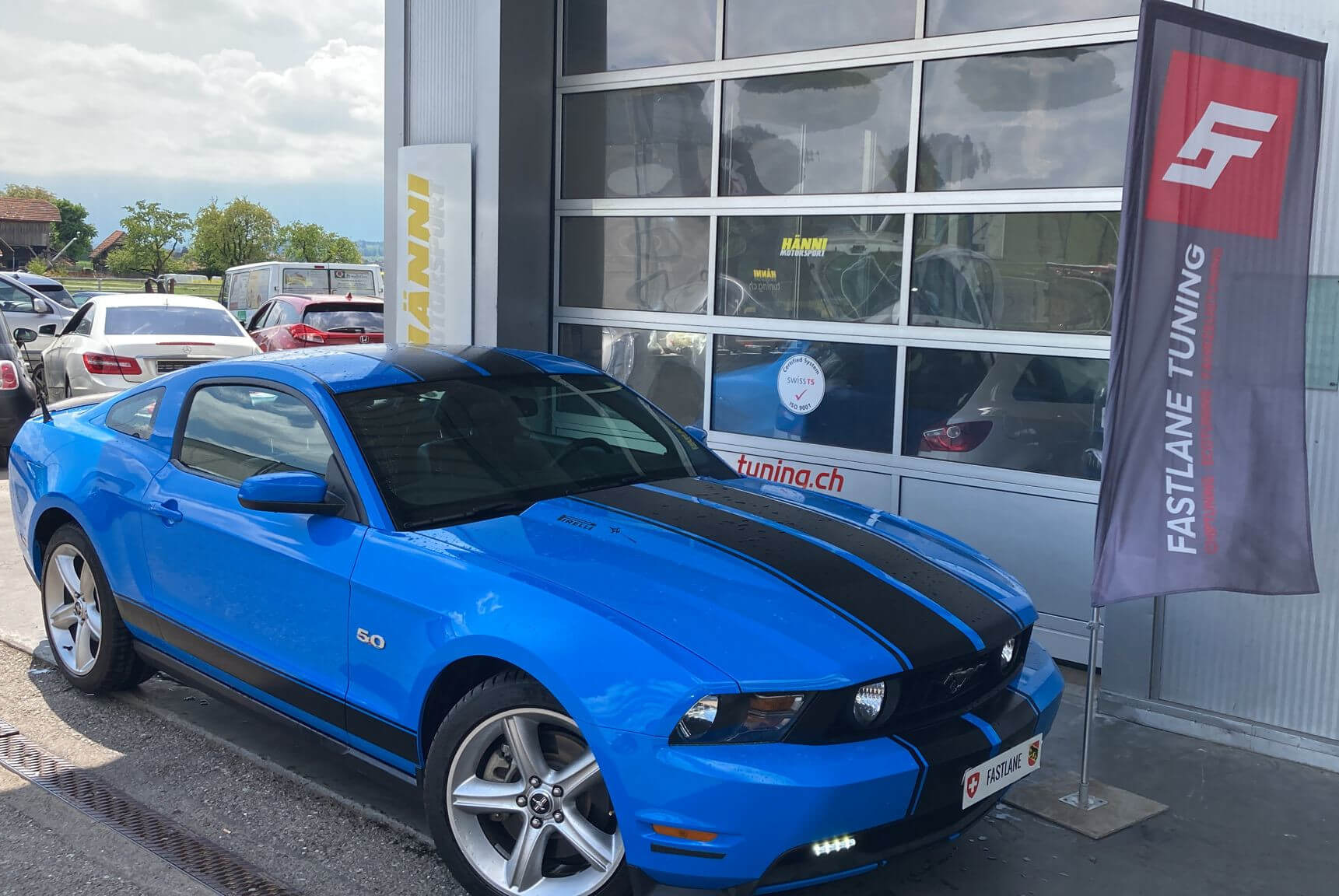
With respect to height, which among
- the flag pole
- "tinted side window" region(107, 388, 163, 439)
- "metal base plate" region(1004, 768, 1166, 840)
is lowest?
"metal base plate" region(1004, 768, 1166, 840)

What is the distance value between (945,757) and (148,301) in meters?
12.1

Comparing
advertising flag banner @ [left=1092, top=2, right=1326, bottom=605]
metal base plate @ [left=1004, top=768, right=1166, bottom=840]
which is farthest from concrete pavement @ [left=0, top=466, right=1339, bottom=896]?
advertising flag banner @ [left=1092, top=2, right=1326, bottom=605]

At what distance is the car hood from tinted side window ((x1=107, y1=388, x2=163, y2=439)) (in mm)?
1836

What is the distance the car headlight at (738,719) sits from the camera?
273 cm

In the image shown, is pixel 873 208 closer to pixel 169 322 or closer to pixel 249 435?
pixel 249 435

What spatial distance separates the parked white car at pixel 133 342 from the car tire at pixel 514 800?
9510mm

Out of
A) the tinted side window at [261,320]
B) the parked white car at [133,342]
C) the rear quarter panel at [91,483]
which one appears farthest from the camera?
the tinted side window at [261,320]

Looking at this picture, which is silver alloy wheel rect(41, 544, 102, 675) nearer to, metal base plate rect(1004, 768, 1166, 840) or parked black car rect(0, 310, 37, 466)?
metal base plate rect(1004, 768, 1166, 840)

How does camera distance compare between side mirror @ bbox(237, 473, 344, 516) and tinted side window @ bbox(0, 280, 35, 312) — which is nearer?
side mirror @ bbox(237, 473, 344, 516)

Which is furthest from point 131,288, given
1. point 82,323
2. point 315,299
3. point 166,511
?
point 166,511

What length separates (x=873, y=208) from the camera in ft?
20.5

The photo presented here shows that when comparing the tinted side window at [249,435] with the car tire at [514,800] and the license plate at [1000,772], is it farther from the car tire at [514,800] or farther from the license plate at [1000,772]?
the license plate at [1000,772]

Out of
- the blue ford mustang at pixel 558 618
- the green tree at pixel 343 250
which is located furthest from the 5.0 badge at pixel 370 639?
the green tree at pixel 343 250

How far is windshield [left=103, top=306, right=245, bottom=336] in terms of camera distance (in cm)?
1226
